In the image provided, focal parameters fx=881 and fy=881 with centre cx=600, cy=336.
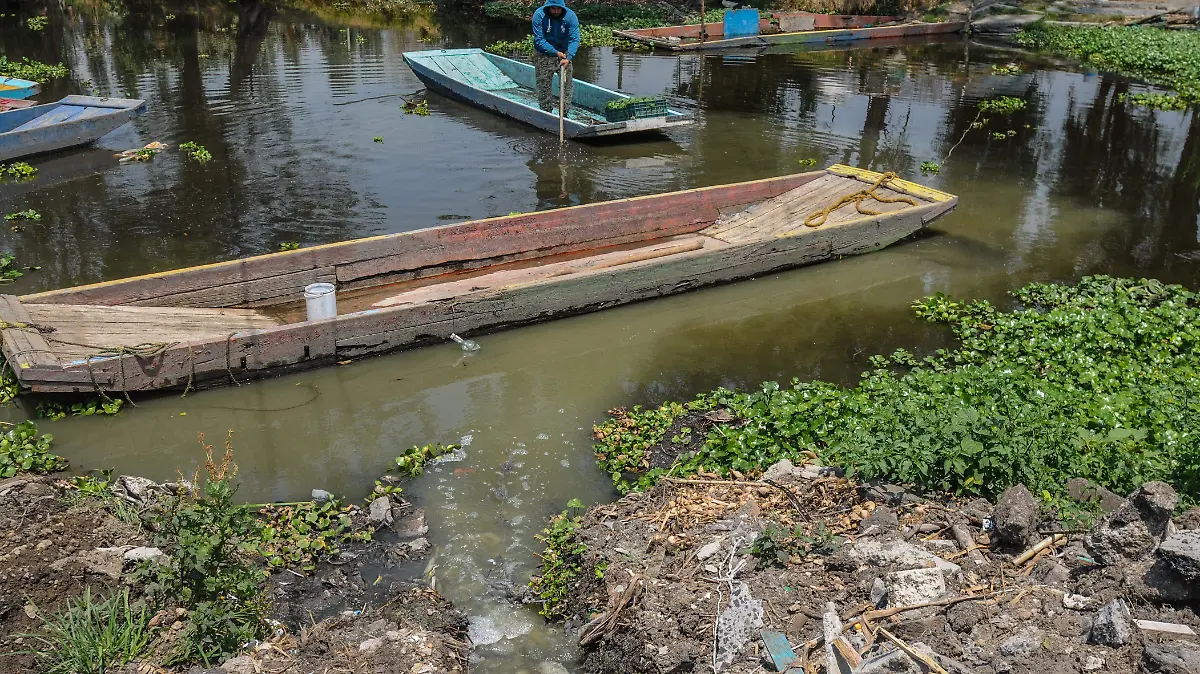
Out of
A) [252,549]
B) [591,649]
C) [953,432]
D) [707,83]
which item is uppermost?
[707,83]

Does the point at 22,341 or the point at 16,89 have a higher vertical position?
the point at 16,89

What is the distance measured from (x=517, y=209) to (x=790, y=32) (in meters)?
15.4

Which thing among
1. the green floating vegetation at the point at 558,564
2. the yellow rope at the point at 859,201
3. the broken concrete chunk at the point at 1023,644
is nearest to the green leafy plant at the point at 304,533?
the green floating vegetation at the point at 558,564

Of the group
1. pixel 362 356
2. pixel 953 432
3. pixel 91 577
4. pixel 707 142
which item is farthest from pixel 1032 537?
pixel 707 142

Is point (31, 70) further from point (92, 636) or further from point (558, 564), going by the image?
point (558, 564)

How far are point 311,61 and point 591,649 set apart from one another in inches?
685

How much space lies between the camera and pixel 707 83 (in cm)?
1828

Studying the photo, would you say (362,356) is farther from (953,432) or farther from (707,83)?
(707,83)

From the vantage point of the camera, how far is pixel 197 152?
12414 millimetres

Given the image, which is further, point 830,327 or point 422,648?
point 830,327

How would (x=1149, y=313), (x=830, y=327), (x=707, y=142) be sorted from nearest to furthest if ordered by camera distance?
(x=1149, y=313)
(x=830, y=327)
(x=707, y=142)

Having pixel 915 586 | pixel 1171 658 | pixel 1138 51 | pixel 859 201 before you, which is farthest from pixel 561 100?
pixel 1138 51

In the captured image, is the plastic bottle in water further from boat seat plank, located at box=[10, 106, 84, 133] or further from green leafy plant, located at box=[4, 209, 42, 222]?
boat seat plank, located at box=[10, 106, 84, 133]

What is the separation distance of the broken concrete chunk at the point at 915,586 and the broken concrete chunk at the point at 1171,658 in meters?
0.80
